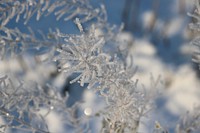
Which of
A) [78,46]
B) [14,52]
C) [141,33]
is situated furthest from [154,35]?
[78,46]

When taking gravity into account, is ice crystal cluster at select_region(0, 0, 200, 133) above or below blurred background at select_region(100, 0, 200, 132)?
above

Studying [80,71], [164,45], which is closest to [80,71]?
[80,71]

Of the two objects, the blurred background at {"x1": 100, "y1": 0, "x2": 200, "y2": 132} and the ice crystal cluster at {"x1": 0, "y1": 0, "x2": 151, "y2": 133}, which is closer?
the ice crystal cluster at {"x1": 0, "y1": 0, "x2": 151, "y2": 133}

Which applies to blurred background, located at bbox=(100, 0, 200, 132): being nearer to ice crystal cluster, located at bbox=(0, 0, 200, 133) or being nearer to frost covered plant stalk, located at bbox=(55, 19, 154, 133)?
ice crystal cluster, located at bbox=(0, 0, 200, 133)

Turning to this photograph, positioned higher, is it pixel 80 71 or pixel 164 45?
pixel 80 71

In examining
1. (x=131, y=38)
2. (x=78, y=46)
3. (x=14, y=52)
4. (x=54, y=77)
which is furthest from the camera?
(x=131, y=38)

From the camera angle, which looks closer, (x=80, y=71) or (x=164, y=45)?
(x=80, y=71)

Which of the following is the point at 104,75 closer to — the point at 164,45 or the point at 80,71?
the point at 80,71

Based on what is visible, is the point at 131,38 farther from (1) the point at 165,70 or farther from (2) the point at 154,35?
(1) the point at 165,70

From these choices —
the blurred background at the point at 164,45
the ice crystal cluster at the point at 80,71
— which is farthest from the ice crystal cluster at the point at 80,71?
the blurred background at the point at 164,45

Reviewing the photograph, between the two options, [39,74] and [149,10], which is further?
[149,10]

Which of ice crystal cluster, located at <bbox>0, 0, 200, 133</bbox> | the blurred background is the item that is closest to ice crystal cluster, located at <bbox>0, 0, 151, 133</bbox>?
ice crystal cluster, located at <bbox>0, 0, 200, 133</bbox>
